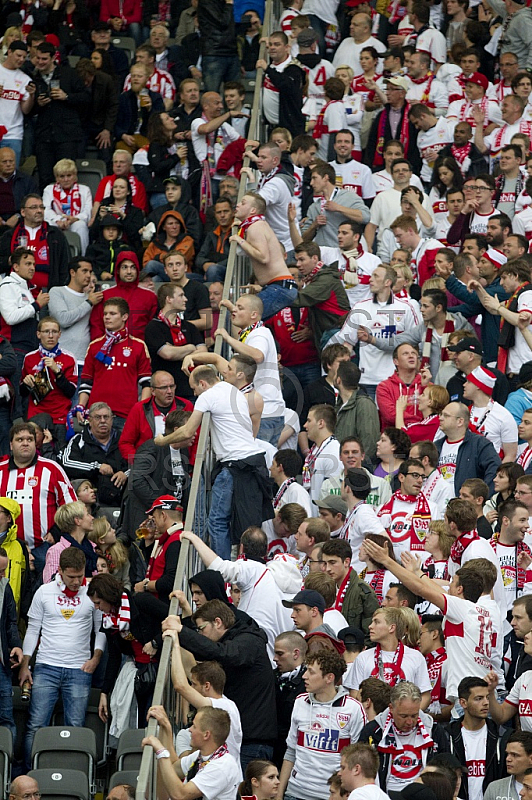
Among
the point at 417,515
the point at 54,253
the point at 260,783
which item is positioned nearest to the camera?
the point at 260,783

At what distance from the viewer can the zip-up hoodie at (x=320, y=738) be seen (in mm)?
7891

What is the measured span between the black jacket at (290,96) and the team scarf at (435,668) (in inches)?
301

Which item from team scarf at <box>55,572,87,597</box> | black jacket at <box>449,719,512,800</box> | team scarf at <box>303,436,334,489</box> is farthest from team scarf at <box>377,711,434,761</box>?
team scarf at <box>303,436,334,489</box>

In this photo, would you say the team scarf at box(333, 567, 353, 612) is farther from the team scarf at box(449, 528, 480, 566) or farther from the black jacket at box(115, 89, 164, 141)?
the black jacket at box(115, 89, 164, 141)

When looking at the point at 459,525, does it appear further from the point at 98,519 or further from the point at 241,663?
the point at 98,519

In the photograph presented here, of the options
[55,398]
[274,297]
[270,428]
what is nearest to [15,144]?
[55,398]

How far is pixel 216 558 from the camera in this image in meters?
8.73

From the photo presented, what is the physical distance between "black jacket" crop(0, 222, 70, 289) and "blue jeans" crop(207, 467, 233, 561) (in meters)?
4.62

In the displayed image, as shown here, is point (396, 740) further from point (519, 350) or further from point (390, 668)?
point (519, 350)

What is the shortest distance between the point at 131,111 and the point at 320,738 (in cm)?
1054

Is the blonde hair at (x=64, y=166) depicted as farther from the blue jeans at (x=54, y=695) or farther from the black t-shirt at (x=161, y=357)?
the blue jeans at (x=54, y=695)

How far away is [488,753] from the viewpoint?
8297mm

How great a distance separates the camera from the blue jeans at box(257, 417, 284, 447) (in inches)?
446

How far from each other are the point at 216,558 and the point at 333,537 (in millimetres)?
1507
